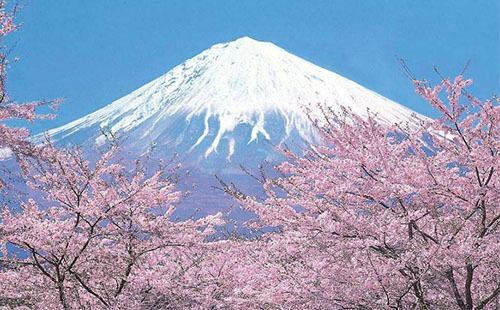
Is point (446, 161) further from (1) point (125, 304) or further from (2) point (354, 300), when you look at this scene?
(1) point (125, 304)

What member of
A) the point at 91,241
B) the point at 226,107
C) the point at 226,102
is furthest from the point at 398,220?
the point at 226,102

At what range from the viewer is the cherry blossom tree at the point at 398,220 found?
5.04m

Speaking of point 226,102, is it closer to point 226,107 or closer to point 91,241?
point 226,107

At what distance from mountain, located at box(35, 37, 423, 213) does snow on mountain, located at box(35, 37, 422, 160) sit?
0.23 meters

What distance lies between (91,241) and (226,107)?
141728 mm

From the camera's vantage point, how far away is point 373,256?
18.9 feet

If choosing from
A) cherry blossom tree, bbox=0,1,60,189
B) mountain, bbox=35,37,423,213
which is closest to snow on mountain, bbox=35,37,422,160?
mountain, bbox=35,37,423,213

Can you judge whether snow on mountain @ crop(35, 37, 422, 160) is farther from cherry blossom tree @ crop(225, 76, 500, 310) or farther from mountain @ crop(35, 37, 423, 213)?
cherry blossom tree @ crop(225, 76, 500, 310)

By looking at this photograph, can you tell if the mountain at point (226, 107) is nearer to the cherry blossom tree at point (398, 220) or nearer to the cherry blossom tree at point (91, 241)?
the cherry blossom tree at point (91, 241)

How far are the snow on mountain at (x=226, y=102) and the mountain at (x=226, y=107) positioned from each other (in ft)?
0.75

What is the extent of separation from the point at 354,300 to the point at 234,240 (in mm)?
3414

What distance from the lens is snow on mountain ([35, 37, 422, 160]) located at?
127062 mm

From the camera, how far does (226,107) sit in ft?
484

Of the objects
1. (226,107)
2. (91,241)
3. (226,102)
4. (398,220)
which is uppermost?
(226,102)
